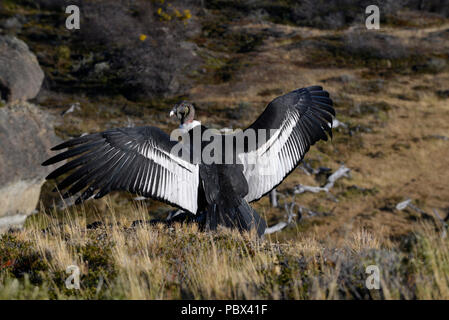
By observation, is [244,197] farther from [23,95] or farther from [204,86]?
[204,86]

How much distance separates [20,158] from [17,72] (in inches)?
226

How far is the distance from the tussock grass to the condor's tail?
659mm

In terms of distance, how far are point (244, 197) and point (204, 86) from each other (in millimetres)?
22528

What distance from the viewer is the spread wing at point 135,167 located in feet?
16.6

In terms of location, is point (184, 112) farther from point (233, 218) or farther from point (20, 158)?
point (20, 158)

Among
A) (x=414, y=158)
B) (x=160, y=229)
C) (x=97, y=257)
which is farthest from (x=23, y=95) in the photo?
(x=414, y=158)

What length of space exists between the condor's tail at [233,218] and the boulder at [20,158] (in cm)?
744

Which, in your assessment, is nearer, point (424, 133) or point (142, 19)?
point (424, 133)
